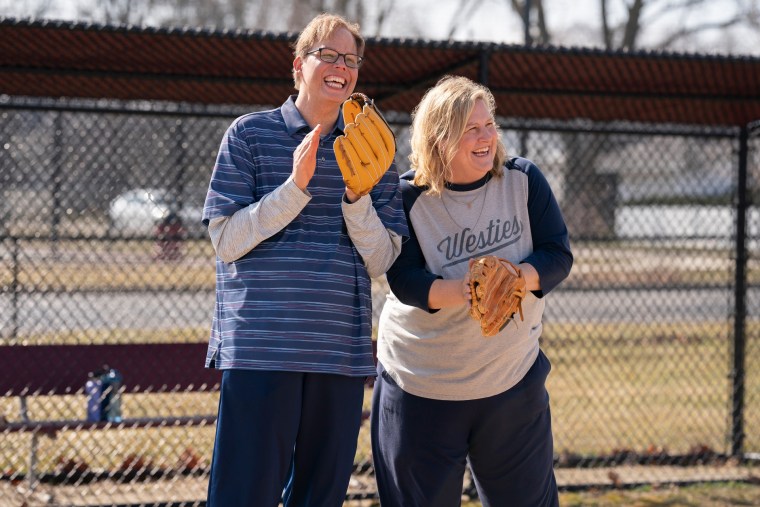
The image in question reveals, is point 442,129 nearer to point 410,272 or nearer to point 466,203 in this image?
point 466,203

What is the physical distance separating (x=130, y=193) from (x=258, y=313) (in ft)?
12.3

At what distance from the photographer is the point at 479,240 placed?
265 cm

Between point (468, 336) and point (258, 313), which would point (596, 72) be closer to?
point (468, 336)

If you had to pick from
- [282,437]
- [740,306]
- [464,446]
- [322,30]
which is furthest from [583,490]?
[322,30]

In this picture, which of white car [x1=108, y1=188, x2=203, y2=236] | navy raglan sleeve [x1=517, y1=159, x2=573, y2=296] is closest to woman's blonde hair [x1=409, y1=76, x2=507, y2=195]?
navy raglan sleeve [x1=517, y1=159, x2=573, y2=296]

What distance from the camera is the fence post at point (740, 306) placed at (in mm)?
4988

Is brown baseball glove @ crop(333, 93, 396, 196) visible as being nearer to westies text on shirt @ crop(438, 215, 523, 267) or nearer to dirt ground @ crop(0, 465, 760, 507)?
westies text on shirt @ crop(438, 215, 523, 267)

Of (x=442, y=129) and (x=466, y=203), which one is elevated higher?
(x=442, y=129)

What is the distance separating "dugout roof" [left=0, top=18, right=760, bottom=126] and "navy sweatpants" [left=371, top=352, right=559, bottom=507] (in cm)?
177

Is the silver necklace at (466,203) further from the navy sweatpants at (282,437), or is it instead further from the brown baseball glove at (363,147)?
the navy sweatpants at (282,437)

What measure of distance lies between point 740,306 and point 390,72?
226 cm

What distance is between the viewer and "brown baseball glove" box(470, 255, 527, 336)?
2398mm

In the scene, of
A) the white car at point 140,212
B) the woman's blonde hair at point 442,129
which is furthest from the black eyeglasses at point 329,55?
the white car at point 140,212

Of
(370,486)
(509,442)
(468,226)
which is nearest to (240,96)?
(370,486)
